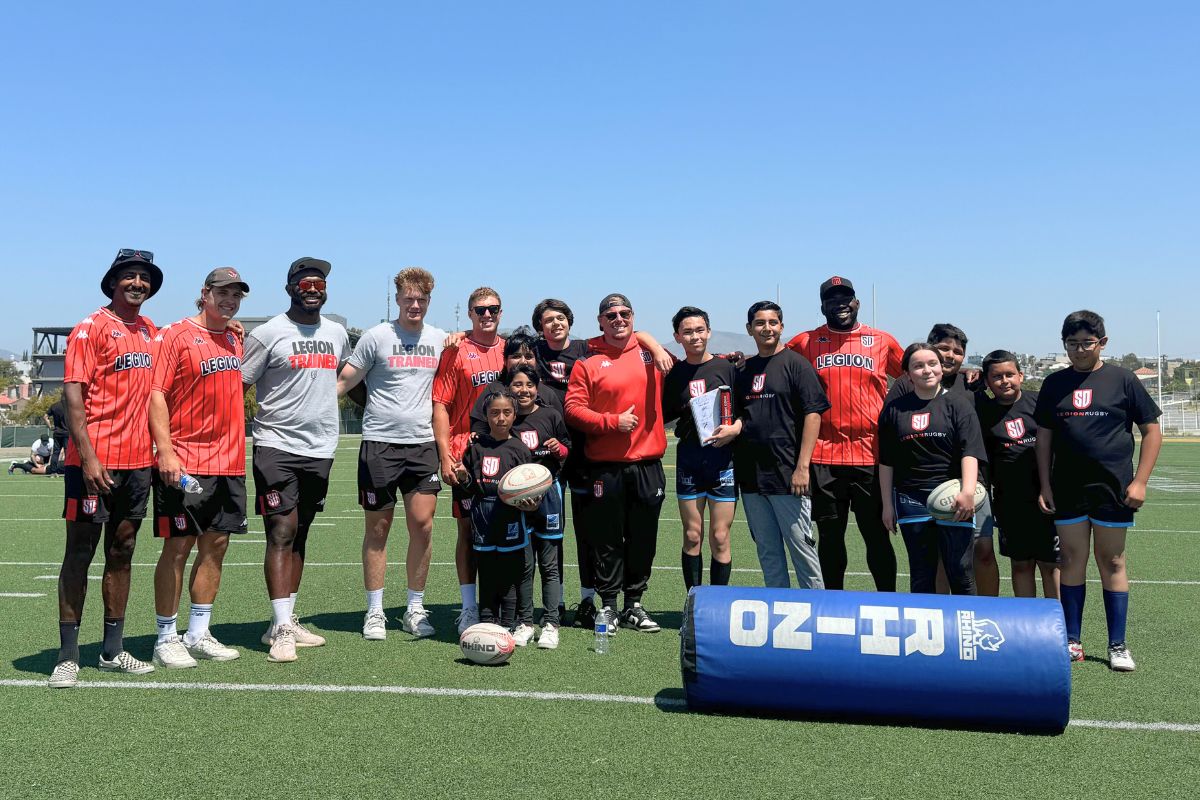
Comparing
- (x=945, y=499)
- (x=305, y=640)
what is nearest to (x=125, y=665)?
(x=305, y=640)

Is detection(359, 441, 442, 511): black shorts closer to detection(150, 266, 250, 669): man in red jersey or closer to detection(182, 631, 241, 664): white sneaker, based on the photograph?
detection(150, 266, 250, 669): man in red jersey

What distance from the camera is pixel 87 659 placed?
6.07 m

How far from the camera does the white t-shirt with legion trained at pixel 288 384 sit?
249 inches

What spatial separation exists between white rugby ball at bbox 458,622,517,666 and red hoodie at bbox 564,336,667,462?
1.48m

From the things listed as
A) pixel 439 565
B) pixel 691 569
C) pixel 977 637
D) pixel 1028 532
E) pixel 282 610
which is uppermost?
pixel 1028 532

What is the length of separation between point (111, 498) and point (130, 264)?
4.42ft

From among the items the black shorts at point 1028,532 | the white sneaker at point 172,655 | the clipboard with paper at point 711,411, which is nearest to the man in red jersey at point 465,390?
the clipboard with paper at point 711,411

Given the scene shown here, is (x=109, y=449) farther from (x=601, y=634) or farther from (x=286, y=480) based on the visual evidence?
(x=601, y=634)

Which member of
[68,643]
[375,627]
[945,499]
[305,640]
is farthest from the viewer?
[375,627]

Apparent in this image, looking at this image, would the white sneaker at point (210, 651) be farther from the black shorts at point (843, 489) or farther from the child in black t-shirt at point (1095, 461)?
the child in black t-shirt at point (1095, 461)

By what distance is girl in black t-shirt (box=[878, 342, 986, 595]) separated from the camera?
5910mm

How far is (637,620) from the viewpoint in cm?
683

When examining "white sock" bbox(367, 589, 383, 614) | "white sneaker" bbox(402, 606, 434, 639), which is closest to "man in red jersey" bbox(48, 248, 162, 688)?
"white sock" bbox(367, 589, 383, 614)

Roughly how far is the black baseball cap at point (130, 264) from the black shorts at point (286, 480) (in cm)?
123
